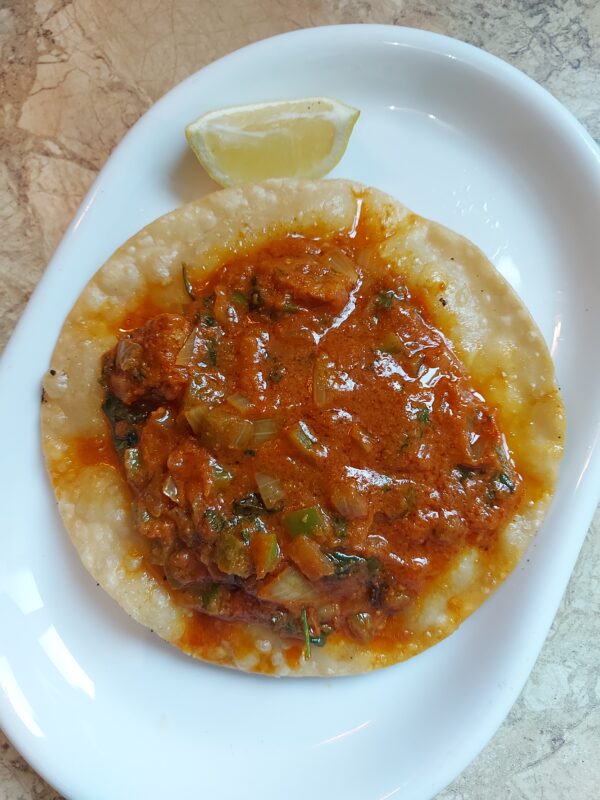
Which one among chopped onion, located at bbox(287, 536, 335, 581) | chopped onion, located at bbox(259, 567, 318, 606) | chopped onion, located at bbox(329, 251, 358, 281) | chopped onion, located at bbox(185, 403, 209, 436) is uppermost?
chopped onion, located at bbox(329, 251, 358, 281)

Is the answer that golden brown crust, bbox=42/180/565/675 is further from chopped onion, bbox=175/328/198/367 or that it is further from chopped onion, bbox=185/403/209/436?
chopped onion, bbox=185/403/209/436

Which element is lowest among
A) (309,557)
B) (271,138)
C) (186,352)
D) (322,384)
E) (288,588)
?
(288,588)

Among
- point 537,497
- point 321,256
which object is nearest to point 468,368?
point 537,497

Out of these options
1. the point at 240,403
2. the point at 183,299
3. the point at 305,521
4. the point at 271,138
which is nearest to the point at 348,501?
the point at 305,521

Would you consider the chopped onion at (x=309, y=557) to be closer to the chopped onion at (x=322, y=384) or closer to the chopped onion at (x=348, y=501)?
the chopped onion at (x=348, y=501)

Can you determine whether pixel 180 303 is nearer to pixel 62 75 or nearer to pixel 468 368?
pixel 468 368

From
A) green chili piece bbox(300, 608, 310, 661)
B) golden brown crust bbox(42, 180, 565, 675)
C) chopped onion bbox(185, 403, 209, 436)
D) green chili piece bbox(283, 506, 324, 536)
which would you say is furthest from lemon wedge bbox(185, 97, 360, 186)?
green chili piece bbox(300, 608, 310, 661)

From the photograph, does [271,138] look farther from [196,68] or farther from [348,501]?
[348,501]
